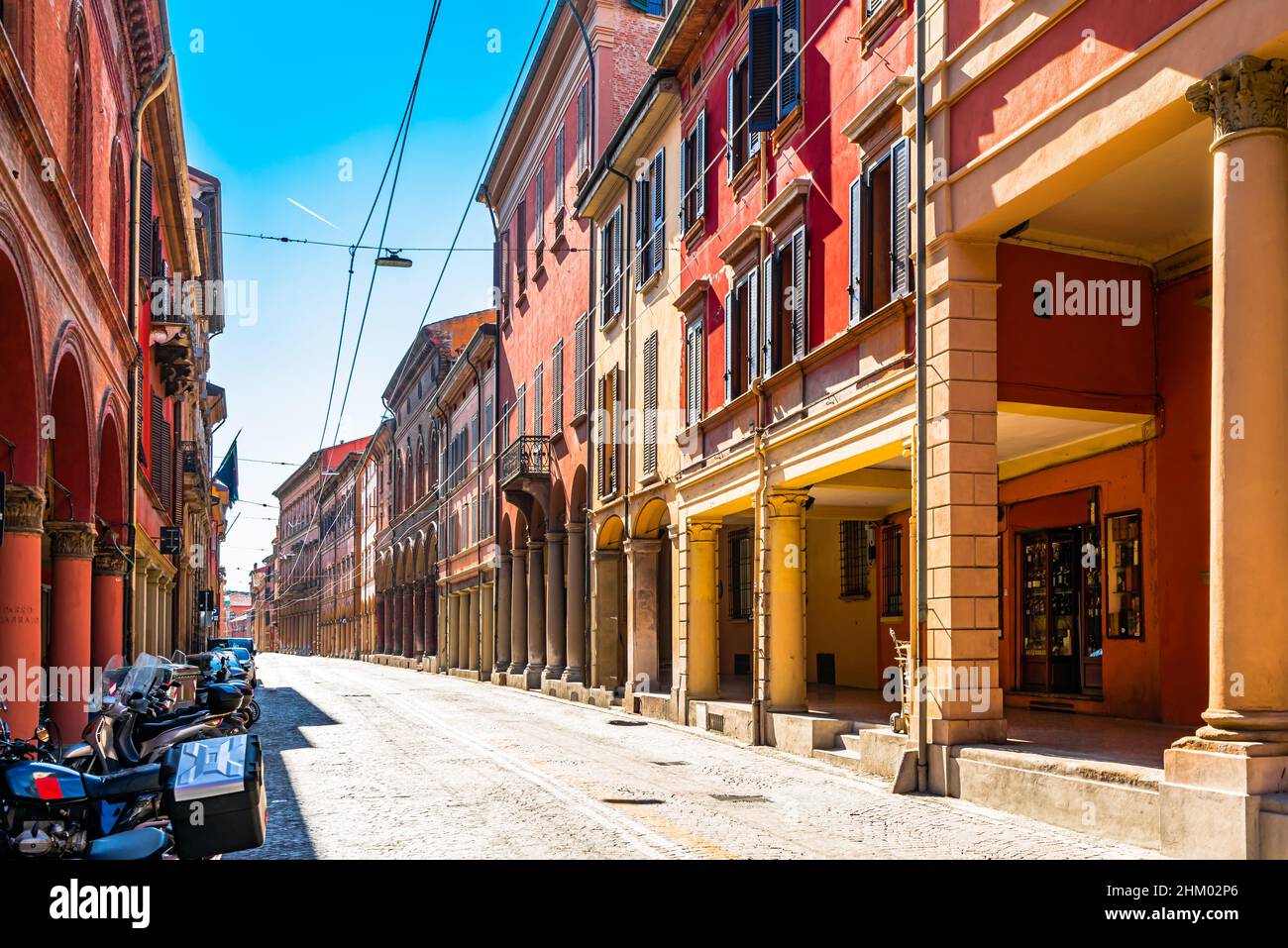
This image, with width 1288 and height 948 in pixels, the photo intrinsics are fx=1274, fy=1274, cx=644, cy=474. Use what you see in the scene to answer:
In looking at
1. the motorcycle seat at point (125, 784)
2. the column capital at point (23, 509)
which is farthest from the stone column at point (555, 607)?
the motorcycle seat at point (125, 784)

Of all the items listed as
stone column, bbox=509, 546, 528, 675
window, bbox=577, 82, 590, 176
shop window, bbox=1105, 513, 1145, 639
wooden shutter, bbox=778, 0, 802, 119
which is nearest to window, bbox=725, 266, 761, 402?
wooden shutter, bbox=778, 0, 802, 119

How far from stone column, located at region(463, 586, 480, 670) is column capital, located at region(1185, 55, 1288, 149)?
37424 mm

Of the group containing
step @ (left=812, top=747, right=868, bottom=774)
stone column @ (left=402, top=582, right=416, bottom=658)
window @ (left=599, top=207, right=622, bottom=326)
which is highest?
window @ (left=599, top=207, right=622, bottom=326)

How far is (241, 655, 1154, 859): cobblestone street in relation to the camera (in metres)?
8.77

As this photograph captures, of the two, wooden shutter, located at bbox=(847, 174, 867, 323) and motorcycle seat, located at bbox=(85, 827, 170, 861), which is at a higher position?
wooden shutter, located at bbox=(847, 174, 867, 323)

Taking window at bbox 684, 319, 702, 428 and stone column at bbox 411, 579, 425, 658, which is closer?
window at bbox 684, 319, 702, 428

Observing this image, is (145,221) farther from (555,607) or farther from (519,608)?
(519,608)

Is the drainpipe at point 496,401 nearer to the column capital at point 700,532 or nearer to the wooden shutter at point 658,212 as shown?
the wooden shutter at point 658,212

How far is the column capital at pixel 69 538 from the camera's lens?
677 inches

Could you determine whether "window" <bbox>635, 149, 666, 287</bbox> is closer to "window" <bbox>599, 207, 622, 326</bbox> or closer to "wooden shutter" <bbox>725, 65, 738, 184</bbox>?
"window" <bbox>599, 207, 622, 326</bbox>

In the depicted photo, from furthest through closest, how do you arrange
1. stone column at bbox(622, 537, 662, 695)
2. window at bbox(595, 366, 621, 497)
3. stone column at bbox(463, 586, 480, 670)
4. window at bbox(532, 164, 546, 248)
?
stone column at bbox(463, 586, 480, 670) < window at bbox(532, 164, 546, 248) < window at bbox(595, 366, 621, 497) < stone column at bbox(622, 537, 662, 695)

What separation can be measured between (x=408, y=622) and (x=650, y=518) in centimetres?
3952

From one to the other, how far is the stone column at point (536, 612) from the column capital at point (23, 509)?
2014cm
